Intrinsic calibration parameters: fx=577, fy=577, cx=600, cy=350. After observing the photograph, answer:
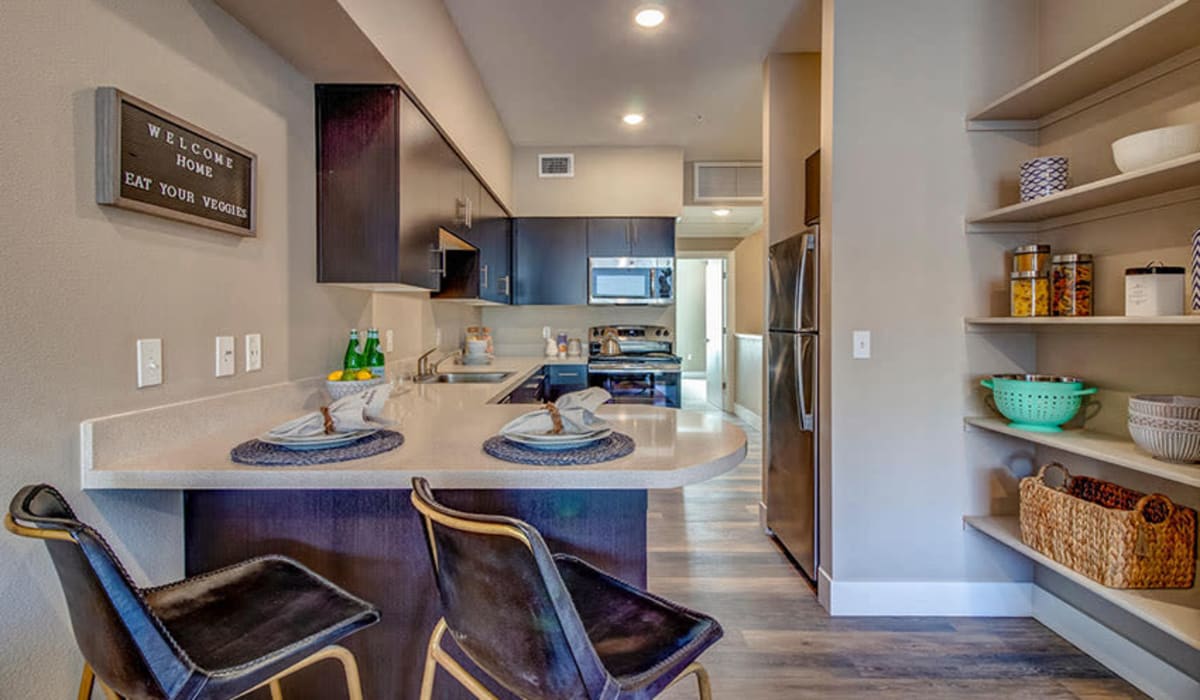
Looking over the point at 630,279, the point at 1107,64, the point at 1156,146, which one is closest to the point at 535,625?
the point at 1156,146

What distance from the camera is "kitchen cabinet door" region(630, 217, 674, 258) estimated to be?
479cm

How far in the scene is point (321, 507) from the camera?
1416mm

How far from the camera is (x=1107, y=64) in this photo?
1.81m

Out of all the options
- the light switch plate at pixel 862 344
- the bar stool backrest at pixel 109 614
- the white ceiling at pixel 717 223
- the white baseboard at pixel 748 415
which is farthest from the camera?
the white baseboard at pixel 748 415

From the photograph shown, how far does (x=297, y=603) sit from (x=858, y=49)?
8.83 ft

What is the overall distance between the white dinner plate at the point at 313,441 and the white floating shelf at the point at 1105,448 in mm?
2134

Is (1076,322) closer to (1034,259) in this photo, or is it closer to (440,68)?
(1034,259)

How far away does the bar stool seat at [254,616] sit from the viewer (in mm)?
977

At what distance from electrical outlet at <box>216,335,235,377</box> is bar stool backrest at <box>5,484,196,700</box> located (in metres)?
0.72

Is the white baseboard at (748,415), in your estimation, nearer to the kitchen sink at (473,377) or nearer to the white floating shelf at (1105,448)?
the kitchen sink at (473,377)

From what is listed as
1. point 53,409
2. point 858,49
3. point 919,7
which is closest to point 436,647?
point 53,409

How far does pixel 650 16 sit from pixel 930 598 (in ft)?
9.50

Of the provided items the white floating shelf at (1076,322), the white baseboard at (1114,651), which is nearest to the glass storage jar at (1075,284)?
the white floating shelf at (1076,322)

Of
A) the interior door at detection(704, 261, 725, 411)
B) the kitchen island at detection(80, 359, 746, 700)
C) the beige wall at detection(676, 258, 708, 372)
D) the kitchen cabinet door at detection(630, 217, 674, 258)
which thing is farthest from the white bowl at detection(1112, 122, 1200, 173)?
the beige wall at detection(676, 258, 708, 372)
